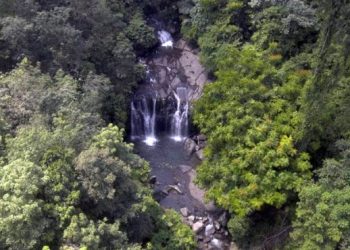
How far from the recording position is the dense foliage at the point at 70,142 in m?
12.1

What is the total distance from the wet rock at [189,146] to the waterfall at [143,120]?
1.95m

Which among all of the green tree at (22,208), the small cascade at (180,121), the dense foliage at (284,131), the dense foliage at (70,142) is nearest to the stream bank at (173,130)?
the small cascade at (180,121)

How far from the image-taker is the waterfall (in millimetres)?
24719

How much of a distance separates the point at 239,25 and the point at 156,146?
8.40m

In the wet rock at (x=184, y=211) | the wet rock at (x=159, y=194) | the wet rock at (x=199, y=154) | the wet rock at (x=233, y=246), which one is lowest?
the wet rock at (x=233, y=246)

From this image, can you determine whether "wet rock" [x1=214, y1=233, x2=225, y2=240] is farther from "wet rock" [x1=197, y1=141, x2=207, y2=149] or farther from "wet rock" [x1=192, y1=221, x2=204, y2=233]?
"wet rock" [x1=197, y1=141, x2=207, y2=149]

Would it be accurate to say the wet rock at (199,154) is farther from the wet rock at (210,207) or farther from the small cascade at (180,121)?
the wet rock at (210,207)

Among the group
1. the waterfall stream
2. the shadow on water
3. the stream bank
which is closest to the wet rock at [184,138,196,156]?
the stream bank

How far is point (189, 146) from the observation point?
23.7m

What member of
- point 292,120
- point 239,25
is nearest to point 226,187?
point 292,120

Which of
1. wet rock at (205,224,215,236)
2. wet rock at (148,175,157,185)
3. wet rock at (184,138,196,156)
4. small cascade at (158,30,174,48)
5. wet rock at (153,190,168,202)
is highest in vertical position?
small cascade at (158,30,174,48)

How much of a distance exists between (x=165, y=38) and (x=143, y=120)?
6.70 meters

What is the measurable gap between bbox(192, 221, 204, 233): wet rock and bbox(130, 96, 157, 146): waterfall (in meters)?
6.69

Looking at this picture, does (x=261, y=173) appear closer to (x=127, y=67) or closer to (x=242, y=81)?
(x=242, y=81)
